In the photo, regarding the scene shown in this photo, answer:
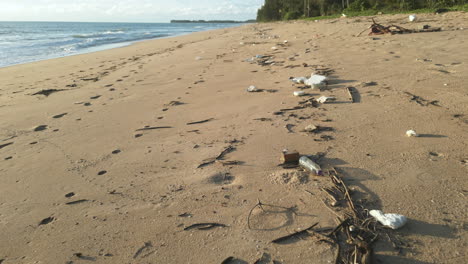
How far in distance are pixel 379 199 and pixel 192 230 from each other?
1072 millimetres

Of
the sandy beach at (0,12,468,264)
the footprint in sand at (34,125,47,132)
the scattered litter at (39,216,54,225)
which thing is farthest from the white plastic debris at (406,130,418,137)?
the footprint in sand at (34,125,47,132)

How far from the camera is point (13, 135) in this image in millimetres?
3205

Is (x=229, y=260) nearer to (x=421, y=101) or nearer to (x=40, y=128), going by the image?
(x=421, y=101)

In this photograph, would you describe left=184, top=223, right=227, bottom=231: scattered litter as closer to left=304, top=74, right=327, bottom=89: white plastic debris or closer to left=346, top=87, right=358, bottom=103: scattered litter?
left=346, top=87, right=358, bottom=103: scattered litter

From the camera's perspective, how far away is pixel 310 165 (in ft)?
6.42

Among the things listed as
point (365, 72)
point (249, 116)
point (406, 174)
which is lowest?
point (406, 174)

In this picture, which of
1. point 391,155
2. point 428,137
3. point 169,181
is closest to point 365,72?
point 428,137

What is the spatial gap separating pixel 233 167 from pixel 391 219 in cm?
107

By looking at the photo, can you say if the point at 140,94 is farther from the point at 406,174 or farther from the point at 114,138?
the point at 406,174

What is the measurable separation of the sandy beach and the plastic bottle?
5 centimetres

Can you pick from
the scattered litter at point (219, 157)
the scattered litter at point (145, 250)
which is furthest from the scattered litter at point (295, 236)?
the scattered litter at point (219, 157)

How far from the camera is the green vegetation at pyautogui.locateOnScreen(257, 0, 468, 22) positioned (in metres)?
12.7

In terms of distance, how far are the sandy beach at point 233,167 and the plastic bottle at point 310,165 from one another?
0.05 m

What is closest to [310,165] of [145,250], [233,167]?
[233,167]
